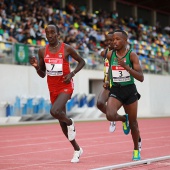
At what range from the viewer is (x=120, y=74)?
6.63 meters

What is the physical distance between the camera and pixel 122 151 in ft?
26.8

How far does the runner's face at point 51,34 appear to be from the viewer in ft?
21.2

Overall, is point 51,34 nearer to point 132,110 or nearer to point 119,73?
point 119,73

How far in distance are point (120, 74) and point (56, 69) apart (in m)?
0.94

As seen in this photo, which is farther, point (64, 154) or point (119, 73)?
point (64, 154)

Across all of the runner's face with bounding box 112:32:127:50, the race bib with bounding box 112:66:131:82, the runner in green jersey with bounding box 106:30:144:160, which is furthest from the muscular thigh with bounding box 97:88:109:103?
the runner's face with bounding box 112:32:127:50

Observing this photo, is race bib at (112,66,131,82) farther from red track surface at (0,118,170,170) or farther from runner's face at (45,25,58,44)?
red track surface at (0,118,170,170)

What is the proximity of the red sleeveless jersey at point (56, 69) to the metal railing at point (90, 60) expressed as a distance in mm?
10997

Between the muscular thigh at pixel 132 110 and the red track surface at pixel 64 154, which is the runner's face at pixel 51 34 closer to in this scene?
the muscular thigh at pixel 132 110

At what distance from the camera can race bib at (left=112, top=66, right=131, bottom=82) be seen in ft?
21.6

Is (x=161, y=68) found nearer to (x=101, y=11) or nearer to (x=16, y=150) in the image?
(x=101, y=11)

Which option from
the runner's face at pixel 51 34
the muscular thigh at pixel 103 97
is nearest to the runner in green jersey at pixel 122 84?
the runner's face at pixel 51 34

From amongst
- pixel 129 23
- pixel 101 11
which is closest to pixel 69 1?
pixel 101 11

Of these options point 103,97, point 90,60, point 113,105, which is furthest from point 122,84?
point 90,60
